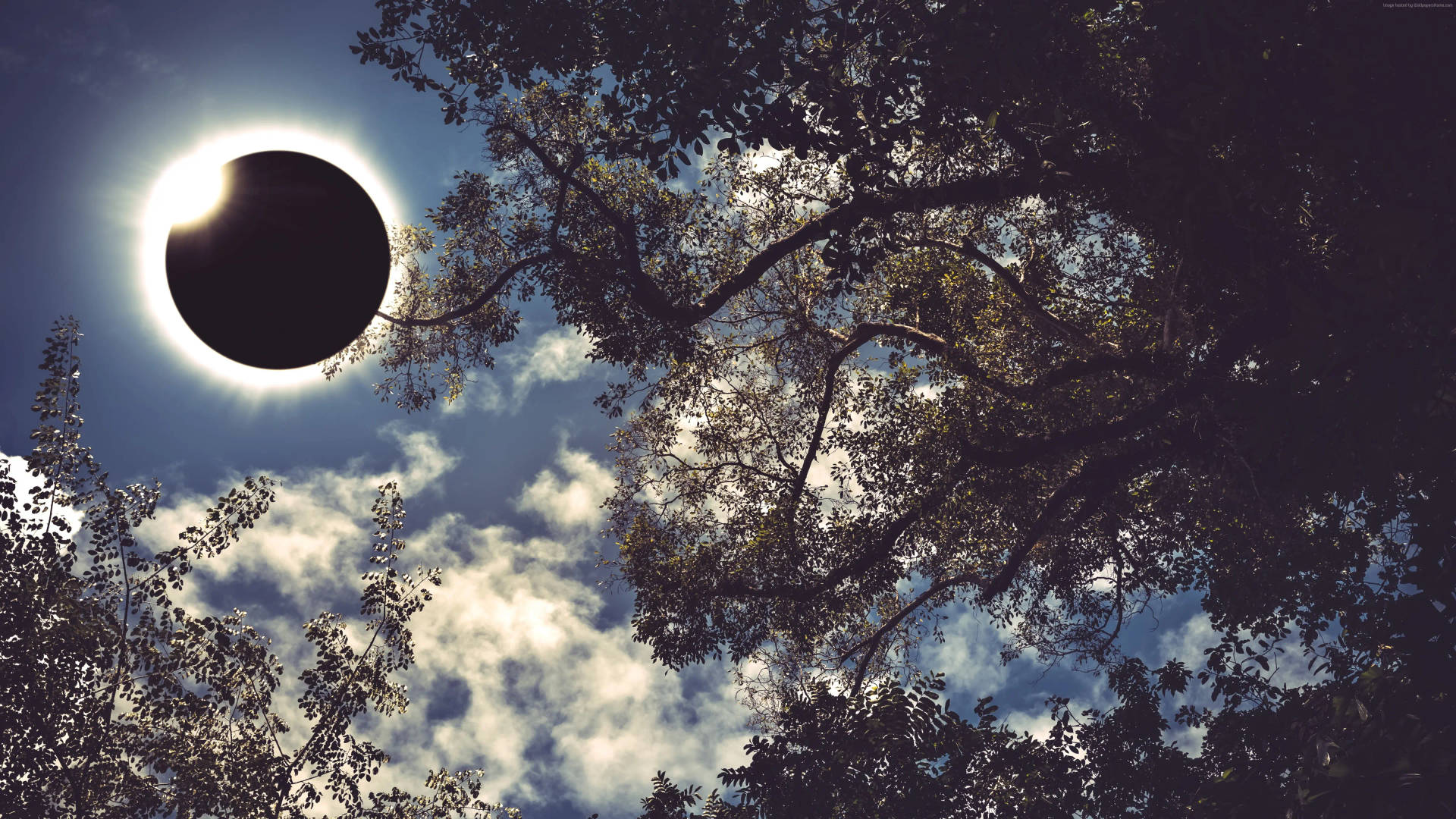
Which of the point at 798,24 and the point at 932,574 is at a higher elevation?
the point at 798,24

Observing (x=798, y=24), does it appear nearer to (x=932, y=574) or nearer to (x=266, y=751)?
(x=932, y=574)

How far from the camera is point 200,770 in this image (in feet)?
37.9

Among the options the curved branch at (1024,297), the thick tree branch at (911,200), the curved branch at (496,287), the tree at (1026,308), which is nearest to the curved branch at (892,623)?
the tree at (1026,308)

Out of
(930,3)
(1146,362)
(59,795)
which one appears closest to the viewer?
(930,3)

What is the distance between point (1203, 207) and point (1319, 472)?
300 centimetres

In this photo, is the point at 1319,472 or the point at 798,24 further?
the point at 798,24

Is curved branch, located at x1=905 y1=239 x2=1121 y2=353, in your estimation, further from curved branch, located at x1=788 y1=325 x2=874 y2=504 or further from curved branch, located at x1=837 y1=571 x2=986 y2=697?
curved branch, located at x1=837 y1=571 x2=986 y2=697

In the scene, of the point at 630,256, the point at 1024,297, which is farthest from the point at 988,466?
the point at 630,256

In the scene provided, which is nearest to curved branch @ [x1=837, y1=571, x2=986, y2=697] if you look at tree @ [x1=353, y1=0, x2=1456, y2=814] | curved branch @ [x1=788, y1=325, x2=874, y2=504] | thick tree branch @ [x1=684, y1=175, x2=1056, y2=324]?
tree @ [x1=353, y1=0, x2=1456, y2=814]

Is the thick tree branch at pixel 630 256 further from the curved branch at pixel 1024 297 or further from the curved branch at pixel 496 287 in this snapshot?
the curved branch at pixel 1024 297

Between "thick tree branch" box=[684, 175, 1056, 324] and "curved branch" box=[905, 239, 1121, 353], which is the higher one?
"curved branch" box=[905, 239, 1121, 353]

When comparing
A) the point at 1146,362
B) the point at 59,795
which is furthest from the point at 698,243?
the point at 59,795

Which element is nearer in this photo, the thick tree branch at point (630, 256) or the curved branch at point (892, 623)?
the thick tree branch at point (630, 256)

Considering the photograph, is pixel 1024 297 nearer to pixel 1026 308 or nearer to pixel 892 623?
pixel 1026 308
